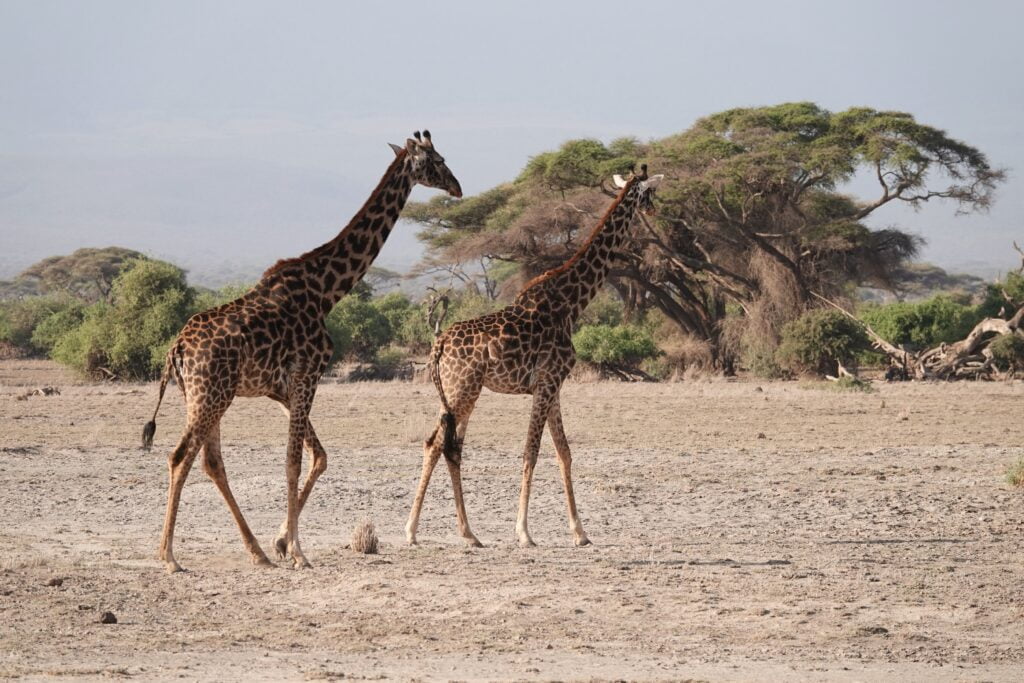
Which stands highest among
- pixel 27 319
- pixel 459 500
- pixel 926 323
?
pixel 926 323

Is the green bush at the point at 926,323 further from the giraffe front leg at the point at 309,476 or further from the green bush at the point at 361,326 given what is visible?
the giraffe front leg at the point at 309,476

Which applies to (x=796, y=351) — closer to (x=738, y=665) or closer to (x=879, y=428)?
(x=879, y=428)

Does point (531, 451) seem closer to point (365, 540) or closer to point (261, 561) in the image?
point (365, 540)

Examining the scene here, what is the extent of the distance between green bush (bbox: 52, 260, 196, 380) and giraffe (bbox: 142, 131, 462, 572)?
72.5 feet

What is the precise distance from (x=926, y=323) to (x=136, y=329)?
1921 cm

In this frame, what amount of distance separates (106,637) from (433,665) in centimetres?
198

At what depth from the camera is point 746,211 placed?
3466cm

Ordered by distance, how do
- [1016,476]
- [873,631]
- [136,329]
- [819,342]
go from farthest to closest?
[136,329]
[819,342]
[1016,476]
[873,631]

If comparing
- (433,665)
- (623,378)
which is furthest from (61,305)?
(433,665)

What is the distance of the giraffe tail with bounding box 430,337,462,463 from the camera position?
1067cm

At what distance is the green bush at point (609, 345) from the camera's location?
33.8m

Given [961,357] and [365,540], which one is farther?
[961,357]

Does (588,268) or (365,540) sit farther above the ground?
(588,268)

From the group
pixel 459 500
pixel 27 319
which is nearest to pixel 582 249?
pixel 459 500
